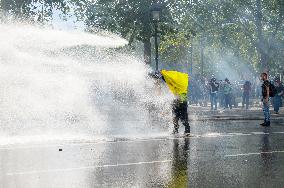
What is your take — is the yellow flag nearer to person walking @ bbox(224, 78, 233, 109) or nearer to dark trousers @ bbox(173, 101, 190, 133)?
dark trousers @ bbox(173, 101, 190, 133)

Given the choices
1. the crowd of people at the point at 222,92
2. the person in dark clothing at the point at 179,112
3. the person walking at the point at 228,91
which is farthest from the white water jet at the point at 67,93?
the person walking at the point at 228,91

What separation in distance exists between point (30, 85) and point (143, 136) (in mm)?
27122

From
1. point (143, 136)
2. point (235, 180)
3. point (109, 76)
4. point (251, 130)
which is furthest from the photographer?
point (109, 76)

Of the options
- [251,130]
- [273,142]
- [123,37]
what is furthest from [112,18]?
[273,142]

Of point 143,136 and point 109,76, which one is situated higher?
point 109,76

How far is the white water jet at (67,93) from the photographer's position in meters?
14.8

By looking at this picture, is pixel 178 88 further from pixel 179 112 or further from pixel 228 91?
pixel 228 91

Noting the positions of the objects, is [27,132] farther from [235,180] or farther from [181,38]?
[181,38]

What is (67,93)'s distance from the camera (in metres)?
35.6

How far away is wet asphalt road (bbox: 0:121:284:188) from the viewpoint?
719 centimetres

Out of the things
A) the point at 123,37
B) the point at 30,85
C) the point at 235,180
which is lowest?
the point at 235,180

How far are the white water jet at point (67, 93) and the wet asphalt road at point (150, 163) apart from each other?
1989 millimetres

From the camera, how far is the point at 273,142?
1190 cm

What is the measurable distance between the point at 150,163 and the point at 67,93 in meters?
27.5
